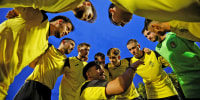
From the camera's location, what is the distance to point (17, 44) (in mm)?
2088

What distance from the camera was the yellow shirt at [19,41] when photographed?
1.93 meters

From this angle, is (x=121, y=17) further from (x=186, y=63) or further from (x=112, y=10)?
(x=186, y=63)

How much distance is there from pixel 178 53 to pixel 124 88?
1590 mm

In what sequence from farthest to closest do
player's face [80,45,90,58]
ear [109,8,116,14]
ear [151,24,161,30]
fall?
player's face [80,45,90,58], ear [151,24,161,30], ear [109,8,116,14]

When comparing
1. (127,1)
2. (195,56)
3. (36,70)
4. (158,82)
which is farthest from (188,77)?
(36,70)

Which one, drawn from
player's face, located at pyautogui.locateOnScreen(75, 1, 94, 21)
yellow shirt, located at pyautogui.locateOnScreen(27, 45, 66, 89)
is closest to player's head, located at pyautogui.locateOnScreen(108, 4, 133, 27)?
player's face, located at pyautogui.locateOnScreen(75, 1, 94, 21)

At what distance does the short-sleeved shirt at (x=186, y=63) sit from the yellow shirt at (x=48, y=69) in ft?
7.35

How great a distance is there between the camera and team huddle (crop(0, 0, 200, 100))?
116 centimetres

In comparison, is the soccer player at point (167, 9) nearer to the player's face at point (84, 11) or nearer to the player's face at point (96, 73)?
the player's face at point (96, 73)

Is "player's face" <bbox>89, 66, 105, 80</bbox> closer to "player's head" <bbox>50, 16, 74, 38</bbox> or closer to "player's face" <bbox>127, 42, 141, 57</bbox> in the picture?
"player's head" <bbox>50, 16, 74, 38</bbox>

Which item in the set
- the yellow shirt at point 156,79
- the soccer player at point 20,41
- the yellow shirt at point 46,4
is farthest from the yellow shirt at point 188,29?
the yellow shirt at point 156,79

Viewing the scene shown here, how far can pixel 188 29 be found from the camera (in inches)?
71.4

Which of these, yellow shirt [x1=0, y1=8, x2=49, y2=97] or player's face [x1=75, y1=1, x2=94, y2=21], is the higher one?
player's face [x1=75, y1=1, x2=94, y2=21]

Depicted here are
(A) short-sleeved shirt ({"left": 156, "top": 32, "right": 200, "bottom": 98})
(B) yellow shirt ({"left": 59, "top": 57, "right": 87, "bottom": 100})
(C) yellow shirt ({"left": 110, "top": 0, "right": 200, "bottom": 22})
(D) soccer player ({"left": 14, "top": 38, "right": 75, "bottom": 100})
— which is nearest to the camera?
(C) yellow shirt ({"left": 110, "top": 0, "right": 200, "bottom": 22})
